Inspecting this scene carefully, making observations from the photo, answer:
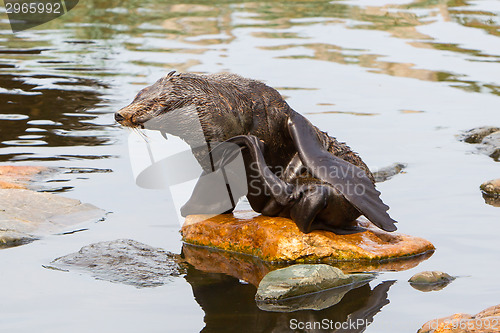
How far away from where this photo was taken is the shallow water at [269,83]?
209 inches

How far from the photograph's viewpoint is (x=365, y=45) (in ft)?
50.0

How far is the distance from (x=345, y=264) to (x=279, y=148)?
1.04 metres

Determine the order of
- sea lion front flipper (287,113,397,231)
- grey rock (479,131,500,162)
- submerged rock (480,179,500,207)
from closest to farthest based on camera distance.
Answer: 1. sea lion front flipper (287,113,397,231)
2. submerged rock (480,179,500,207)
3. grey rock (479,131,500,162)

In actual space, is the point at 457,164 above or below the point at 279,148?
below

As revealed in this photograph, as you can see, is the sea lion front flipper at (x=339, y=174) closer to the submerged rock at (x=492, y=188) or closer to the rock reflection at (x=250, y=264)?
the rock reflection at (x=250, y=264)

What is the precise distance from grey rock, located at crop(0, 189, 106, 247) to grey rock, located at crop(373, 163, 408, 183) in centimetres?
284

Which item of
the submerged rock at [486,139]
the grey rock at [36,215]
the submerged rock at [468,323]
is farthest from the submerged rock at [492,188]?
the grey rock at [36,215]

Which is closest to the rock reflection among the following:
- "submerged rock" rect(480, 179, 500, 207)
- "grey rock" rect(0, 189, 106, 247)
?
"grey rock" rect(0, 189, 106, 247)

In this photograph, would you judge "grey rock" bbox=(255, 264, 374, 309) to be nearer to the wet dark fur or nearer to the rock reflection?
the rock reflection

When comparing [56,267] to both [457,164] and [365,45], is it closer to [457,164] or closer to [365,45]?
[457,164]

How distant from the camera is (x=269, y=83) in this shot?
12422 millimetres

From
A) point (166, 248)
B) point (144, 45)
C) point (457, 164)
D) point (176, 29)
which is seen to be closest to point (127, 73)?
point (144, 45)

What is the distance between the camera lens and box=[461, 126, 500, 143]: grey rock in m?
9.80

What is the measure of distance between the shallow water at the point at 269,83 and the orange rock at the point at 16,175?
269mm
